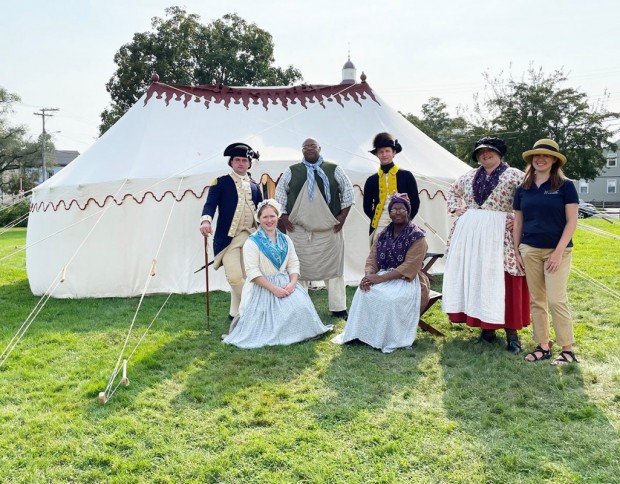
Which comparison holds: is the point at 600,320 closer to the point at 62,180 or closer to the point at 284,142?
the point at 284,142

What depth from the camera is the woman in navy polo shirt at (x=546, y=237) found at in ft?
9.28

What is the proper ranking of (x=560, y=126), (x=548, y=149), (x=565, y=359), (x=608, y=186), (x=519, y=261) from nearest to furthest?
1. (x=548, y=149)
2. (x=565, y=359)
3. (x=519, y=261)
4. (x=560, y=126)
5. (x=608, y=186)

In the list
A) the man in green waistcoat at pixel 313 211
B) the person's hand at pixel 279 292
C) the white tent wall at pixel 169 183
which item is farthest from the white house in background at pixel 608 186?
the person's hand at pixel 279 292

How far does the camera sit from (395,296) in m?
3.31

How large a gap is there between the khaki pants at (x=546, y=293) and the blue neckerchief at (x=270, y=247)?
1498 mm

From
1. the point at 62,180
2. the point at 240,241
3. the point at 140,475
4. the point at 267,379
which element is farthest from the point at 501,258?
the point at 62,180

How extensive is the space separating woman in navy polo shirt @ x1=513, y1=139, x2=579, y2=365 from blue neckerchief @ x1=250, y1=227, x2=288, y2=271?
1489mm

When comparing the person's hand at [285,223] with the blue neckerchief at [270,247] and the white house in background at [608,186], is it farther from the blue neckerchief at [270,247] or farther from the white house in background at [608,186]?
the white house in background at [608,186]

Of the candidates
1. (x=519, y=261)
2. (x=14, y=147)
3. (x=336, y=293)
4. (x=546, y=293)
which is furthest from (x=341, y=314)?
(x=14, y=147)

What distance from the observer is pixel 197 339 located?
360cm

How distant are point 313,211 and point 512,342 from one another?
64.4 inches

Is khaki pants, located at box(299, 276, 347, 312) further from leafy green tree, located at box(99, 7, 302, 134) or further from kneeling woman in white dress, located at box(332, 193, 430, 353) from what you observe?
leafy green tree, located at box(99, 7, 302, 134)

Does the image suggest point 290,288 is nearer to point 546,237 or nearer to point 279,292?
point 279,292

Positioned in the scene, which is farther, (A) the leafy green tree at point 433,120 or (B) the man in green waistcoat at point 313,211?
(A) the leafy green tree at point 433,120
